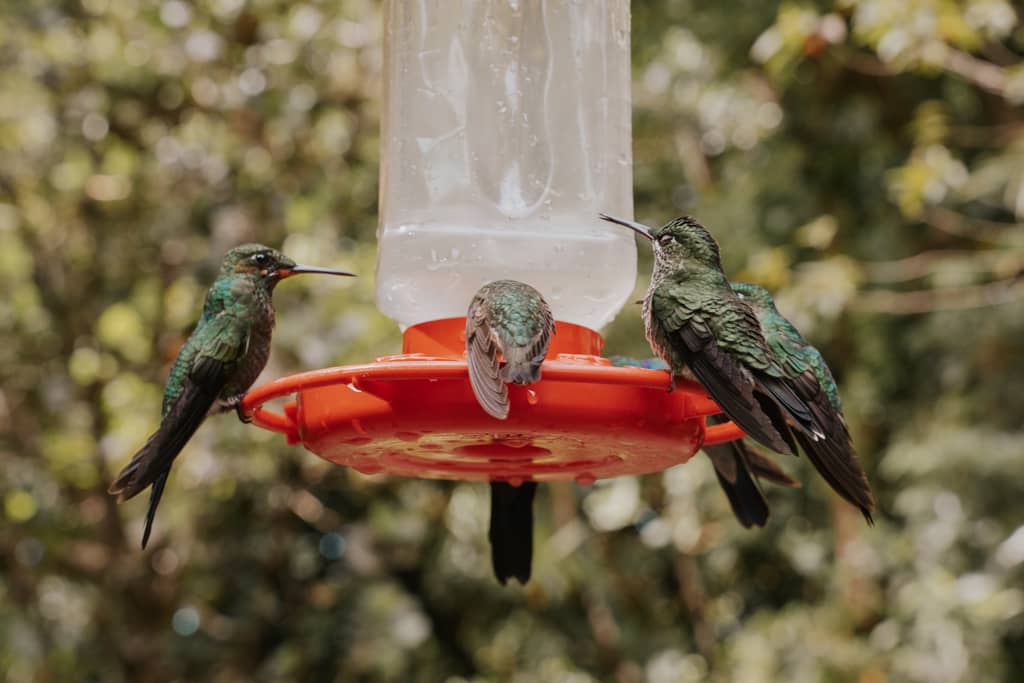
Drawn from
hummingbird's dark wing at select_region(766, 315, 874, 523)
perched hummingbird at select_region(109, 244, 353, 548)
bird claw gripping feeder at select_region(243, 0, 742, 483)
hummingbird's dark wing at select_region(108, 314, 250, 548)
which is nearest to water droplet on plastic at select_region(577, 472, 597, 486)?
bird claw gripping feeder at select_region(243, 0, 742, 483)

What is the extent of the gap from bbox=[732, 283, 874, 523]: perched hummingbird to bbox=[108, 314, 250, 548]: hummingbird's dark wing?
105 centimetres

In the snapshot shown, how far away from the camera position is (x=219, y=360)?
270 cm

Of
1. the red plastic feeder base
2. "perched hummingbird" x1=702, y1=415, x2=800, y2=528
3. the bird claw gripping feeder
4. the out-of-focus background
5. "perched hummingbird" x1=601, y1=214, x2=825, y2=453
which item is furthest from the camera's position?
the out-of-focus background

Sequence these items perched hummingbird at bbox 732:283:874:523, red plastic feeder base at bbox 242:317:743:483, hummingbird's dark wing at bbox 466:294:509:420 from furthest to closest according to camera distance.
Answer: perched hummingbird at bbox 732:283:874:523 < red plastic feeder base at bbox 242:317:743:483 < hummingbird's dark wing at bbox 466:294:509:420

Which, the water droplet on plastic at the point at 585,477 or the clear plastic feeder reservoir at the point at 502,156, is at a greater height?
the clear plastic feeder reservoir at the point at 502,156

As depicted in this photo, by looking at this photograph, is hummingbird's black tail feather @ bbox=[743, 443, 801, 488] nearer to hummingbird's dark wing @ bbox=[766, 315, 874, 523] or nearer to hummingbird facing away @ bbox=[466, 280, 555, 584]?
hummingbird's dark wing @ bbox=[766, 315, 874, 523]

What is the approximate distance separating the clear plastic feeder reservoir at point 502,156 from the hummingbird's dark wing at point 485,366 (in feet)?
2.55

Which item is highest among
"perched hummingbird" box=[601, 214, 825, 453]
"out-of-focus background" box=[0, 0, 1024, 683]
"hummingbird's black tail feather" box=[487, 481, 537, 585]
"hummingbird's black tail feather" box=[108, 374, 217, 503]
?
"perched hummingbird" box=[601, 214, 825, 453]

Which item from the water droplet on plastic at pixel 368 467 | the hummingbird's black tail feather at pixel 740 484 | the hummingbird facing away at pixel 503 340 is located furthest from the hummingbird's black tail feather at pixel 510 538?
the hummingbird facing away at pixel 503 340

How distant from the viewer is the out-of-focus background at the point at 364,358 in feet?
19.2

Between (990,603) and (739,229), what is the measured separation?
6.67ft

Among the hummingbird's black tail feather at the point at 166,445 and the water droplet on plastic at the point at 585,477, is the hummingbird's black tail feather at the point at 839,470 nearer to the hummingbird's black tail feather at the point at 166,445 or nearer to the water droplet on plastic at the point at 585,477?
the water droplet on plastic at the point at 585,477

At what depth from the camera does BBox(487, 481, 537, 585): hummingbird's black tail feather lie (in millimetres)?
3113

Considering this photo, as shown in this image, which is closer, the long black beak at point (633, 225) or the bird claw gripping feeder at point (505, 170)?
the long black beak at point (633, 225)
